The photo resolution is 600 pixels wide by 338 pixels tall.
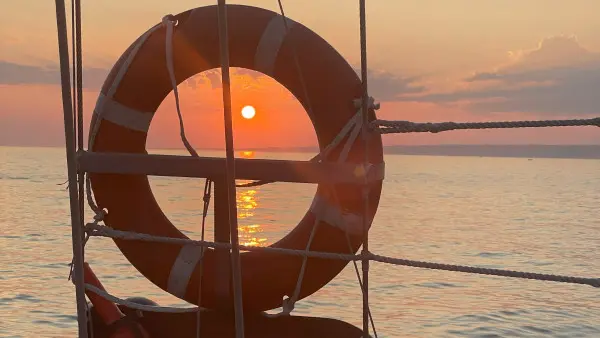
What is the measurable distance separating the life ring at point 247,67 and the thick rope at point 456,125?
0.35 ft

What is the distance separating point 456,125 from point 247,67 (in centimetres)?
101

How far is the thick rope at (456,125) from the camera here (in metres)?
2.61

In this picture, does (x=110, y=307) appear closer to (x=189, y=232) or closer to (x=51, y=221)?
(x=189, y=232)

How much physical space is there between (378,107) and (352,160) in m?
0.26

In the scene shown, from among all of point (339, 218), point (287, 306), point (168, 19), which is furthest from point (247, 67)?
point (287, 306)

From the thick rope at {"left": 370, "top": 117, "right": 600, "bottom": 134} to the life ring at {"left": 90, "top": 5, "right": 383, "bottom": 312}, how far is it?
0.11m

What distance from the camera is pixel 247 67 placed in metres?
3.18

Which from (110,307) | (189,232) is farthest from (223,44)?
(189,232)

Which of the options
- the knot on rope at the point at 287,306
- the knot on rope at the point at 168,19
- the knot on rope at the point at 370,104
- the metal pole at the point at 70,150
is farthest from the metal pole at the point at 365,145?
the metal pole at the point at 70,150

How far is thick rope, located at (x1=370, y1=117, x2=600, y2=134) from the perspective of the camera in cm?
261

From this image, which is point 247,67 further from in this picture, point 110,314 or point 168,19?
point 110,314

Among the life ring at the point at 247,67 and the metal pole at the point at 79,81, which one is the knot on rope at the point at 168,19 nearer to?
the life ring at the point at 247,67

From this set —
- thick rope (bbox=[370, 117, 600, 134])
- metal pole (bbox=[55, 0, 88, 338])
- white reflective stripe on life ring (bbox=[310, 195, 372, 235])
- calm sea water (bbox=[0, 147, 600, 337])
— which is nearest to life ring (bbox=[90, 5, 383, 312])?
white reflective stripe on life ring (bbox=[310, 195, 372, 235])

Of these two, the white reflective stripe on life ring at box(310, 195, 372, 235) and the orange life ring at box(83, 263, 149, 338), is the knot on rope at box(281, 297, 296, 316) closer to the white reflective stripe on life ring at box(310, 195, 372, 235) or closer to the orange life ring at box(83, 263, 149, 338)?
the white reflective stripe on life ring at box(310, 195, 372, 235)
